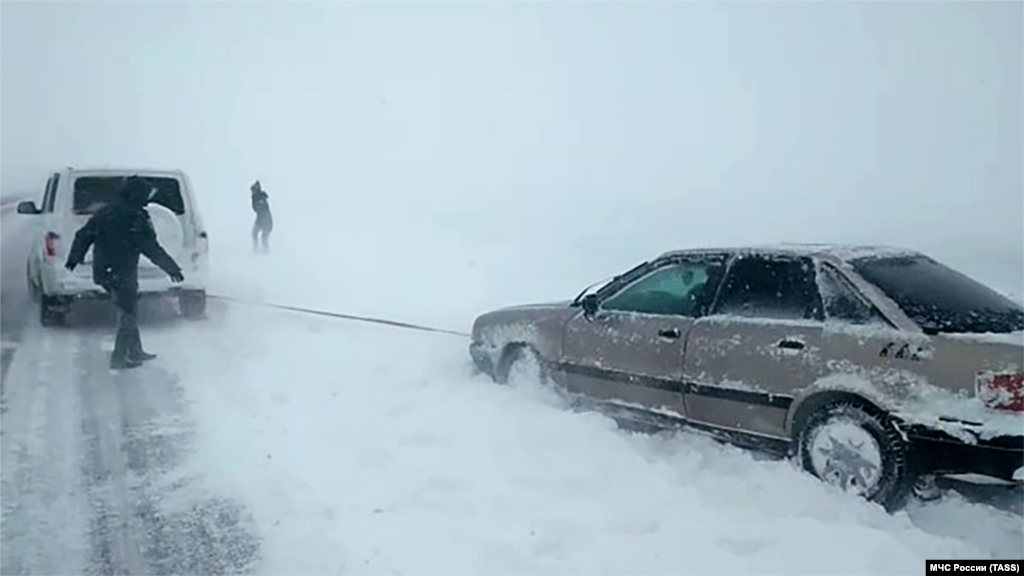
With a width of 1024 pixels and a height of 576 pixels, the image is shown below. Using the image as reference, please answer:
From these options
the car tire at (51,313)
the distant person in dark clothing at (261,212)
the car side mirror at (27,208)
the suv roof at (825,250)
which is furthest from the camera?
the distant person in dark clothing at (261,212)

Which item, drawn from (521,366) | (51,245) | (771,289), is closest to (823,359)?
(771,289)

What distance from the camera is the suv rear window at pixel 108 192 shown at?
10.6 metres

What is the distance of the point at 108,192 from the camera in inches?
426

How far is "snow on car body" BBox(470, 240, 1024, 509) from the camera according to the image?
15.3 feet

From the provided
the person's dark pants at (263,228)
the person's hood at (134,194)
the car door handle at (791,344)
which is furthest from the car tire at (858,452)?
the person's dark pants at (263,228)

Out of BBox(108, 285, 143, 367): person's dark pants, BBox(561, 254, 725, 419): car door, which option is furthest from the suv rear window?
BBox(561, 254, 725, 419): car door

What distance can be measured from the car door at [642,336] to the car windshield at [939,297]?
1.07 metres

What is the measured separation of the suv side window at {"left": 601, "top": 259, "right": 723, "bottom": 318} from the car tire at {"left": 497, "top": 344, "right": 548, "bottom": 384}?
0.78 metres

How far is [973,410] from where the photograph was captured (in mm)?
4602

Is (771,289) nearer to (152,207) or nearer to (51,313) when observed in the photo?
(152,207)

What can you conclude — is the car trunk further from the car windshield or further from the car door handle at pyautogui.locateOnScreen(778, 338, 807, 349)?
the car windshield

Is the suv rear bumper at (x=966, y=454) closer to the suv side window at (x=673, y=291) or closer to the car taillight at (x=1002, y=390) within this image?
the car taillight at (x=1002, y=390)

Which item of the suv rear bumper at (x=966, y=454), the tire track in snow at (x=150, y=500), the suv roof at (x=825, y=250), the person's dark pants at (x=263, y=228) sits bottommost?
the tire track in snow at (x=150, y=500)

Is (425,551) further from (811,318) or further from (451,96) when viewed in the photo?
(451,96)
